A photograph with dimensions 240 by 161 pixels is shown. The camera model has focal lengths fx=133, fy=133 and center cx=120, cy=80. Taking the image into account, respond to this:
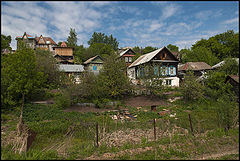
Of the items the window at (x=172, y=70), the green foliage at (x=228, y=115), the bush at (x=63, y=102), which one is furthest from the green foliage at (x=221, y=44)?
the bush at (x=63, y=102)

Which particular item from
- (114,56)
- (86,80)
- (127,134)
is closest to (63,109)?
(86,80)

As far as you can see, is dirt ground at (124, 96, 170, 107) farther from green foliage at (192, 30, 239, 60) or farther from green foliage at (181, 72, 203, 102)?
green foliage at (192, 30, 239, 60)

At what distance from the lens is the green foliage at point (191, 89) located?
46.3ft

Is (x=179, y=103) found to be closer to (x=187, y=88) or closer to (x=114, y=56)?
(x=187, y=88)

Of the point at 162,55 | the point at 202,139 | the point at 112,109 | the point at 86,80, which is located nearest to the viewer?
the point at 202,139

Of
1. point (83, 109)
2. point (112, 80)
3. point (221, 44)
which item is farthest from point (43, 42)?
point (221, 44)

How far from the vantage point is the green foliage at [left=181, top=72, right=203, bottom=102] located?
1411 centimetres

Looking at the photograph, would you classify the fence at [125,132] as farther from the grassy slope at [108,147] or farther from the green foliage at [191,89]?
the green foliage at [191,89]

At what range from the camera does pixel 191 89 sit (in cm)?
1445

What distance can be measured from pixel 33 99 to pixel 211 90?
1882 cm

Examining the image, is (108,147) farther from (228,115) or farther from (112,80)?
(112,80)

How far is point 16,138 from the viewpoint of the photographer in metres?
4.88

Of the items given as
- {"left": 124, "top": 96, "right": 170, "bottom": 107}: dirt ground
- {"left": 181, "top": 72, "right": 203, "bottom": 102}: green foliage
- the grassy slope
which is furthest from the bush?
{"left": 181, "top": 72, "right": 203, "bottom": 102}: green foliage

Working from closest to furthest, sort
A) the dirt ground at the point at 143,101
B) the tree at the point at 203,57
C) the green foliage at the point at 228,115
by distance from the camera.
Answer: the green foliage at the point at 228,115
the dirt ground at the point at 143,101
the tree at the point at 203,57
